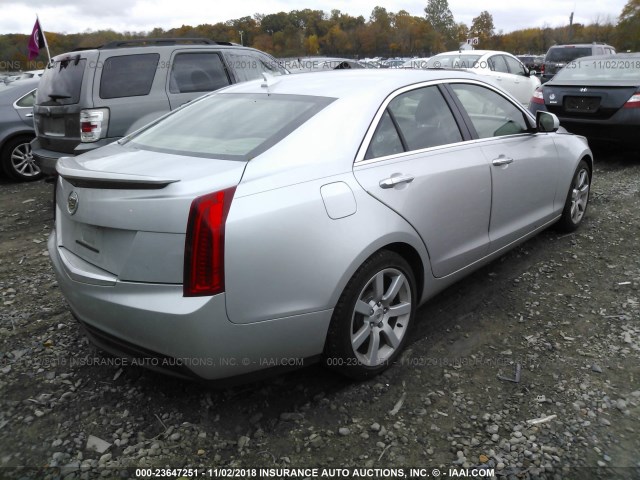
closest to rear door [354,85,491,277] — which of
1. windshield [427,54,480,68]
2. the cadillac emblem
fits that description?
the cadillac emblem

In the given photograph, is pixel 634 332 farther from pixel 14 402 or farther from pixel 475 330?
pixel 14 402

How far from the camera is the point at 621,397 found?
267 cm

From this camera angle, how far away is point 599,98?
7.33 meters

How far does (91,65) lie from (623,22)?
75801 millimetres

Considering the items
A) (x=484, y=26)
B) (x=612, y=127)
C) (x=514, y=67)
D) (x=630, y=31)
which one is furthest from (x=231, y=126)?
(x=484, y=26)

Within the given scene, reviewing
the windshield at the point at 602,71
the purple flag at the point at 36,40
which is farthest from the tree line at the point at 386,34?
the windshield at the point at 602,71

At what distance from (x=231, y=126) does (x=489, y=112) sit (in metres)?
1.98

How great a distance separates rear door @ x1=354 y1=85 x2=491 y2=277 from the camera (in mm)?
2773

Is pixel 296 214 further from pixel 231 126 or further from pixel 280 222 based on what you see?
pixel 231 126

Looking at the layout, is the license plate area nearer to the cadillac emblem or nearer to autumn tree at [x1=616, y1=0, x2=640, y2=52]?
the cadillac emblem

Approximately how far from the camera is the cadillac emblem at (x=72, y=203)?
2.47 meters

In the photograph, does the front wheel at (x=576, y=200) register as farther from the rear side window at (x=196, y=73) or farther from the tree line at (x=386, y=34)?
the tree line at (x=386, y=34)

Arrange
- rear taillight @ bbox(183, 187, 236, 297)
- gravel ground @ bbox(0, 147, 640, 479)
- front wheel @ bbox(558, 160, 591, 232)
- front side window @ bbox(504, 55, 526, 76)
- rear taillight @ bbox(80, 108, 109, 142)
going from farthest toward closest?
1. front side window @ bbox(504, 55, 526, 76)
2. rear taillight @ bbox(80, 108, 109, 142)
3. front wheel @ bbox(558, 160, 591, 232)
4. gravel ground @ bbox(0, 147, 640, 479)
5. rear taillight @ bbox(183, 187, 236, 297)

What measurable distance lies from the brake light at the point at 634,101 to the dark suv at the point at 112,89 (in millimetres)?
5421
